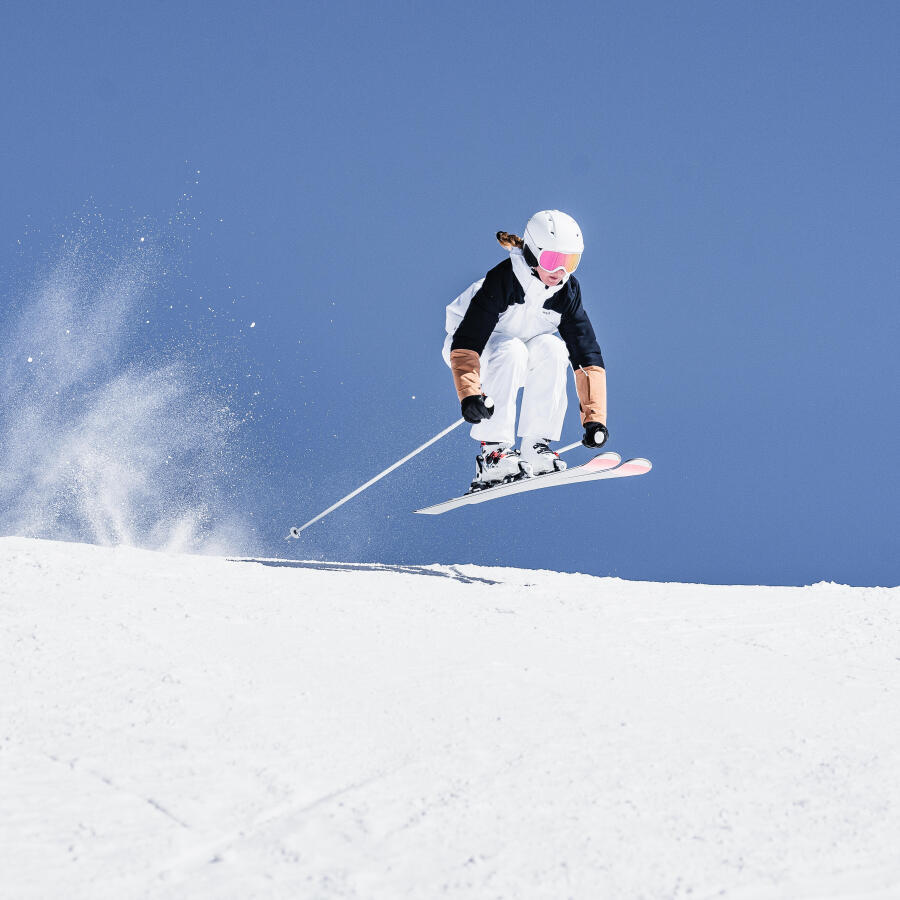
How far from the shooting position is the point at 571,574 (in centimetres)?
830

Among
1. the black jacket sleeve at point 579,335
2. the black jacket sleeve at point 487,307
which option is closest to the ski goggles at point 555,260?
the black jacket sleeve at point 487,307

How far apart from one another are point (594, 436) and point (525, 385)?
744mm

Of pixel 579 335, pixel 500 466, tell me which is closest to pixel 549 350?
pixel 579 335

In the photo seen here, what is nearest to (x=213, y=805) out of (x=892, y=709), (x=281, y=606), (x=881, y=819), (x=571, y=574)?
(x=881, y=819)

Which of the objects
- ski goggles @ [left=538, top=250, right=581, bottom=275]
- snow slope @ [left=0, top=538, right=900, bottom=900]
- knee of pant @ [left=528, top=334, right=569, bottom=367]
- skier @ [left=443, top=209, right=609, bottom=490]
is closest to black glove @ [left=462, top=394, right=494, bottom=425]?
skier @ [left=443, top=209, right=609, bottom=490]

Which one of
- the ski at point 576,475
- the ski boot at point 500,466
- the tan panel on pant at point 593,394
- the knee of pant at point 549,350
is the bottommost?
the ski at point 576,475

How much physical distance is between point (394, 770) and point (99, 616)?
85.0 inches

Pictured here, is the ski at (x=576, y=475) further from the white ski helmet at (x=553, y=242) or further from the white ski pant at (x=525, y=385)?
the white ski helmet at (x=553, y=242)

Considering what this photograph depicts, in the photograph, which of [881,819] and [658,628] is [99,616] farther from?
[881,819]

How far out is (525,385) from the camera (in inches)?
318

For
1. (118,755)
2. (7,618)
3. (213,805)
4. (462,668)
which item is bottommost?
(213,805)

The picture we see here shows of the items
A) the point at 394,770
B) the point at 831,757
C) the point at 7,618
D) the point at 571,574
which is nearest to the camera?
the point at 394,770

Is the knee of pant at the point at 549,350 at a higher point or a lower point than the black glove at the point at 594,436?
higher

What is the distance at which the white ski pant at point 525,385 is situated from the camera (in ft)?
25.8
